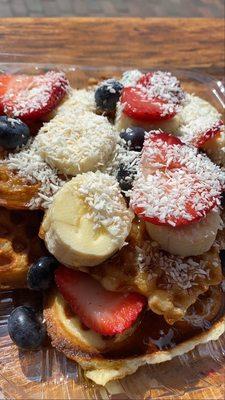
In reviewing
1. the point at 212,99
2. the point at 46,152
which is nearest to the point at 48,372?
the point at 46,152

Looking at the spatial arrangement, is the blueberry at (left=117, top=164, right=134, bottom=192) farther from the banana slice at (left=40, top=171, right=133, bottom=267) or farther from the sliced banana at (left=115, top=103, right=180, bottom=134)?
the sliced banana at (left=115, top=103, right=180, bottom=134)

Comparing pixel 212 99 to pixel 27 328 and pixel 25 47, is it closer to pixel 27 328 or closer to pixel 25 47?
pixel 25 47

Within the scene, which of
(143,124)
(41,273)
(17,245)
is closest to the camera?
(41,273)

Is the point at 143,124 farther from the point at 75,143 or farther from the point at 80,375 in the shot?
the point at 80,375

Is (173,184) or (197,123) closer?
(173,184)

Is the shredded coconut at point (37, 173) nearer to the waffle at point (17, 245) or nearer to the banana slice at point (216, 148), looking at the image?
the waffle at point (17, 245)

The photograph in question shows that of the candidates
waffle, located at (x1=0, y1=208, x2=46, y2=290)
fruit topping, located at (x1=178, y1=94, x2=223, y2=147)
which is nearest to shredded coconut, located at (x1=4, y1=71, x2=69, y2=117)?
waffle, located at (x1=0, y1=208, x2=46, y2=290)

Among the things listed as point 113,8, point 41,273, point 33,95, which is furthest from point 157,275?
point 113,8
